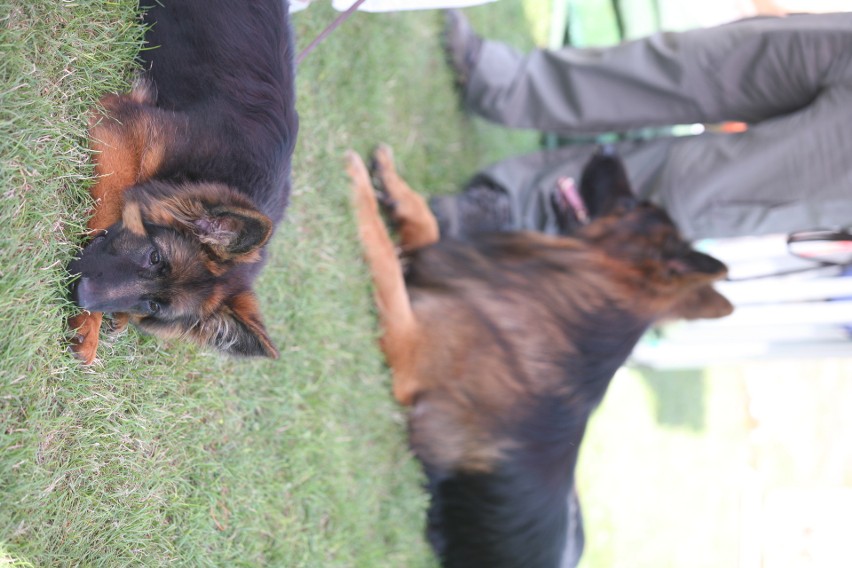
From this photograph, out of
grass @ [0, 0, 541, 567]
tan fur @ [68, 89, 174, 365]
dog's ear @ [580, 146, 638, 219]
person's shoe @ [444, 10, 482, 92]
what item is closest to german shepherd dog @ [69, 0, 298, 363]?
tan fur @ [68, 89, 174, 365]

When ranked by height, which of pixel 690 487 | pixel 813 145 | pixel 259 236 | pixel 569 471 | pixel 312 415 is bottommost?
pixel 690 487

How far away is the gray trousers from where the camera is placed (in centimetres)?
372

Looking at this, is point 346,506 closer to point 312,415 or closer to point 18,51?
point 312,415

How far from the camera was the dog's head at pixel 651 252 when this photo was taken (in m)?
3.92

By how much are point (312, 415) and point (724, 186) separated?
8.28 ft

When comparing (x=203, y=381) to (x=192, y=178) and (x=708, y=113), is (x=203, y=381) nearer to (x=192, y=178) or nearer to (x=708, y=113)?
(x=192, y=178)

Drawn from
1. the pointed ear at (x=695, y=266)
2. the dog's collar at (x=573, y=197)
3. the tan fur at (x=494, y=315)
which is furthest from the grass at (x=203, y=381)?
the pointed ear at (x=695, y=266)

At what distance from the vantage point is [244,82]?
277cm

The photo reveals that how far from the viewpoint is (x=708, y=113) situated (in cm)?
438

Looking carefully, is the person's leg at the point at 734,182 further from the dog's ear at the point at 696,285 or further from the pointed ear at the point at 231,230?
the pointed ear at the point at 231,230

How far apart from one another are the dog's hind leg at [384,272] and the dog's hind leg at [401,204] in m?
0.19

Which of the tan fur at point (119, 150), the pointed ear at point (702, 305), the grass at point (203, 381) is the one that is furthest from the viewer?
the pointed ear at point (702, 305)

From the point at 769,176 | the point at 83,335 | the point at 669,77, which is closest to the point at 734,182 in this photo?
the point at 769,176

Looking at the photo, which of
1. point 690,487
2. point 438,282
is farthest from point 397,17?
point 690,487
